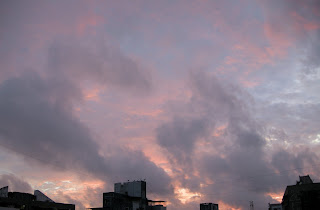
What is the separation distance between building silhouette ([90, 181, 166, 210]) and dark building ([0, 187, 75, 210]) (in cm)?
1363

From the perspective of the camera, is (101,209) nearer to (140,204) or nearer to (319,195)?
(140,204)

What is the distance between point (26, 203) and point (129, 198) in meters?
43.3

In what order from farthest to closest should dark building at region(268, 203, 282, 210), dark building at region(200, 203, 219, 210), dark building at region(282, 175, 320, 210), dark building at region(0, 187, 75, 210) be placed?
dark building at region(200, 203, 219, 210) → dark building at region(268, 203, 282, 210) → dark building at region(282, 175, 320, 210) → dark building at region(0, 187, 75, 210)

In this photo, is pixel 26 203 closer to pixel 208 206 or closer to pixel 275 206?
pixel 208 206

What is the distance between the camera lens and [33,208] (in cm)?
9619

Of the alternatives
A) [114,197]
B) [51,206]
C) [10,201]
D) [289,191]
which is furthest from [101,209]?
[289,191]

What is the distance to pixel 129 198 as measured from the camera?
412ft

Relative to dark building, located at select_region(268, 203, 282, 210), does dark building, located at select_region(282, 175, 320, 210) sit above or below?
above

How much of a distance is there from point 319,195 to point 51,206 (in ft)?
288

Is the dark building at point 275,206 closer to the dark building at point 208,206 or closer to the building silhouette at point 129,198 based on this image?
the dark building at point 208,206

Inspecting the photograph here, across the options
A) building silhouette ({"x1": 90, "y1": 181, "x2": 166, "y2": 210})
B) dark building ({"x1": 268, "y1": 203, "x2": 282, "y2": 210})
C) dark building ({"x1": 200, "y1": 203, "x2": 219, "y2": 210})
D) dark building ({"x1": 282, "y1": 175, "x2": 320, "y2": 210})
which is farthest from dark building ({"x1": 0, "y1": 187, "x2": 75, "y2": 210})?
dark building ({"x1": 268, "y1": 203, "x2": 282, "y2": 210})

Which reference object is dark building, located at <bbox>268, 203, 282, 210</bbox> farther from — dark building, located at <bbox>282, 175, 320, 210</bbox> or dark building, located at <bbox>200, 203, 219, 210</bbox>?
dark building, located at <bbox>282, 175, 320, 210</bbox>

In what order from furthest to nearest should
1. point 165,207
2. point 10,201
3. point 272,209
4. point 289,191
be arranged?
point 272,209, point 165,207, point 289,191, point 10,201

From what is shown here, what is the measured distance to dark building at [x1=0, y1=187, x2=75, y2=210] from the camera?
3423 inches
